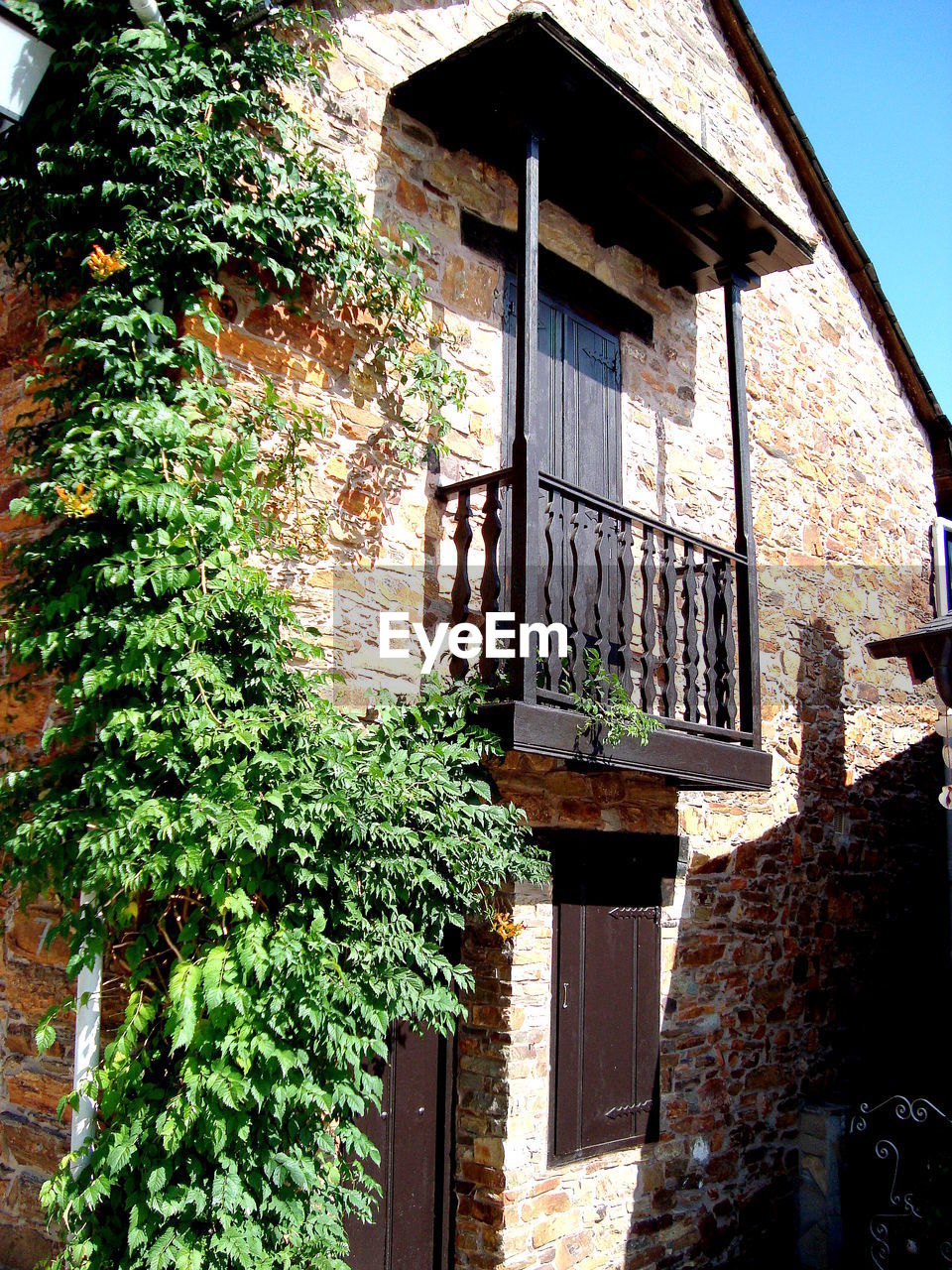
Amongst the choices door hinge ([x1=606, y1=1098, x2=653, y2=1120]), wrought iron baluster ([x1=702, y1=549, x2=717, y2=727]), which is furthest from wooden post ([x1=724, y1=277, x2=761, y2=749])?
door hinge ([x1=606, y1=1098, x2=653, y2=1120])

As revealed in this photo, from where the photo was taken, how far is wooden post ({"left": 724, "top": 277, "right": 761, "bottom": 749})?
234 inches

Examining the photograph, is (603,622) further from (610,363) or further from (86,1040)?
(86,1040)

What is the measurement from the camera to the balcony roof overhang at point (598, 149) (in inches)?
190

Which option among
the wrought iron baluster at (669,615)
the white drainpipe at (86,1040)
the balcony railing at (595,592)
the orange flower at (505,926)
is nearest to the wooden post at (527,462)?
the balcony railing at (595,592)

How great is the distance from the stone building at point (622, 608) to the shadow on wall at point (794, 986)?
1.1 inches

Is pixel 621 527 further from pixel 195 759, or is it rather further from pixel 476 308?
pixel 195 759

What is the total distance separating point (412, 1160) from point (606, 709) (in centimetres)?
211

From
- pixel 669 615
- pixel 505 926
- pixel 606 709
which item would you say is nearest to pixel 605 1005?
pixel 505 926

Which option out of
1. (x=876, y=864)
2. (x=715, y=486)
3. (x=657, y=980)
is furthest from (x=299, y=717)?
(x=876, y=864)

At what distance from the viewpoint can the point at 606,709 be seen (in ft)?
15.6

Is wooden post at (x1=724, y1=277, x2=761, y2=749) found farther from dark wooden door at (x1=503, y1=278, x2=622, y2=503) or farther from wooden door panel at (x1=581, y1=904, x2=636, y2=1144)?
wooden door panel at (x1=581, y1=904, x2=636, y2=1144)

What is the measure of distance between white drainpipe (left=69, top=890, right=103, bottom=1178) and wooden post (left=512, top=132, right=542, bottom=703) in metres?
1.85

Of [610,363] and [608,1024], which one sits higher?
[610,363]

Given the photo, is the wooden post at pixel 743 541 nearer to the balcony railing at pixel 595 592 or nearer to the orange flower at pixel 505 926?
the balcony railing at pixel 595 592
